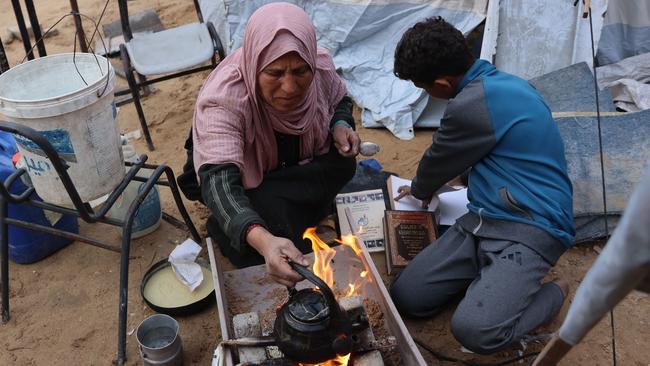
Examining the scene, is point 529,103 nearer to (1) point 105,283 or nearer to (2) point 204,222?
(2) point 204,222

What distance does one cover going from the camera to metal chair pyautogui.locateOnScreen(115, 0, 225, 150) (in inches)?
153

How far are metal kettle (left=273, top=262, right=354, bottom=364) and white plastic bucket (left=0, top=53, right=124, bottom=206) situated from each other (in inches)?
43.8

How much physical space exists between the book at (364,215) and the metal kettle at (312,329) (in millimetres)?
1136

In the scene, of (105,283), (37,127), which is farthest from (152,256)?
(37,127)

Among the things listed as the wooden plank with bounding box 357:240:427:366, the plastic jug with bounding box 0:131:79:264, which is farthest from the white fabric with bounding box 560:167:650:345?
the plastic jug with bounding box 0:131:79:264

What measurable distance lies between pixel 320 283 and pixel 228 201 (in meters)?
0.68

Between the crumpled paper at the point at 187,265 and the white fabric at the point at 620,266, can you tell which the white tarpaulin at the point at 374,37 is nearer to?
the crumpled paper at the point at 187,265

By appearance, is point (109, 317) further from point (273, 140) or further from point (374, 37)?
point (374, 37)

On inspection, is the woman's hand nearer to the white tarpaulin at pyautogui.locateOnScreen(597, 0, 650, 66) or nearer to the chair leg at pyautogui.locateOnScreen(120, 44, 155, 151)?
the chair leg at pyautogui.locateOnScreen(120, 44, 155, 151)

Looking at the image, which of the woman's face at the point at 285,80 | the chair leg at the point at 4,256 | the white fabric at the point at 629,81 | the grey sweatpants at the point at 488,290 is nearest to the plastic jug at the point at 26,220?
the chair leg at the point at 4,256

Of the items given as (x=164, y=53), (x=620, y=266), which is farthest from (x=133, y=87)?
(x=620, y=266)

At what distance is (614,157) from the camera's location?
318 cm

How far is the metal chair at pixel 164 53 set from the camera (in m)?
3.90

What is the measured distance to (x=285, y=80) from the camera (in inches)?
92.0
